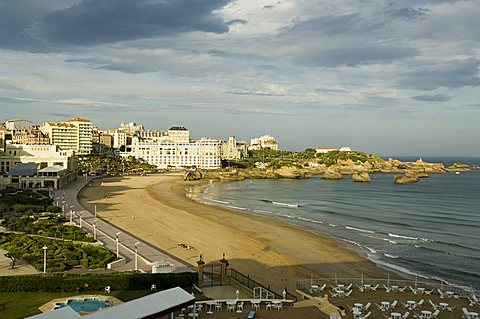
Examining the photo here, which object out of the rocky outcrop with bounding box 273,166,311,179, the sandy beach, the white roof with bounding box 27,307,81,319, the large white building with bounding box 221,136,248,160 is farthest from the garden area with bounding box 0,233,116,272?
the large white building with bounding box 221,136,248,160

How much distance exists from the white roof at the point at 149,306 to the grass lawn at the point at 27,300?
3626 millimetres

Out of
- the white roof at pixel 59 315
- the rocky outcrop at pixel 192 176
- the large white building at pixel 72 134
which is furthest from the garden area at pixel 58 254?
the large white building at pixel 72 134

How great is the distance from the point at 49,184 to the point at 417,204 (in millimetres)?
48624

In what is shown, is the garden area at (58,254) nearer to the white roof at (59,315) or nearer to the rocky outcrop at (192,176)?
the white roof at (59,315)

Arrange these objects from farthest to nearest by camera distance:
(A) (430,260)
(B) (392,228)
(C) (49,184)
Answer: (C) (49,184) → (B) (392,228) → (A) (430,260)

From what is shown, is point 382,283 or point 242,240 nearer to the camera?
point 382,283

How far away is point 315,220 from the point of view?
45094 millimetres

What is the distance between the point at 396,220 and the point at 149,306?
117 feet

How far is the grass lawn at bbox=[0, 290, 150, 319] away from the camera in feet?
53.7

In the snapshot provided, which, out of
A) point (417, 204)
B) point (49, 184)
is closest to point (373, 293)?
point (417, 204)

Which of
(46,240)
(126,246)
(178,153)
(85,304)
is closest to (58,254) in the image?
(46,240)

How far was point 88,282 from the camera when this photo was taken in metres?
18.9

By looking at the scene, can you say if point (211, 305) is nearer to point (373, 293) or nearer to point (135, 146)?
point (373, 293)

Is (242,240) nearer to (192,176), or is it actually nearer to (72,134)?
(192,176)
